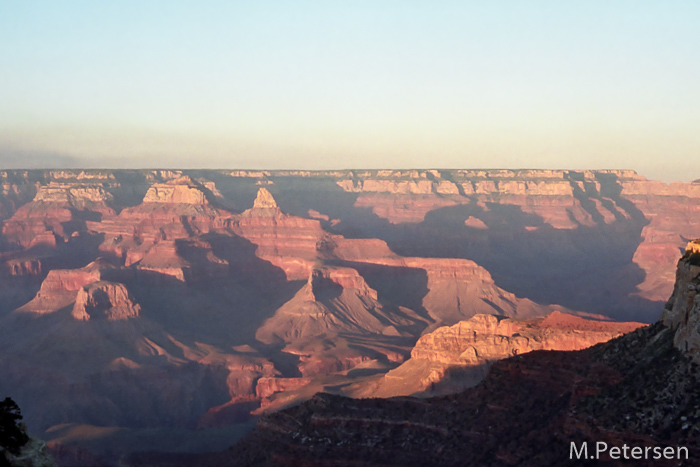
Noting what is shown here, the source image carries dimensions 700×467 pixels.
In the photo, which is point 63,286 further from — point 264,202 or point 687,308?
point 687,308

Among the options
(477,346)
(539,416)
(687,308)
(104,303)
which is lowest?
(104,303)

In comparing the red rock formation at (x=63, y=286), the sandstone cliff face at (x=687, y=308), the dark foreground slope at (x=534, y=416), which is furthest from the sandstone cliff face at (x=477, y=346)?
the red rock formation at (x=63, y=286)

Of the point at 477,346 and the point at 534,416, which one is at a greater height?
the point at 534,416

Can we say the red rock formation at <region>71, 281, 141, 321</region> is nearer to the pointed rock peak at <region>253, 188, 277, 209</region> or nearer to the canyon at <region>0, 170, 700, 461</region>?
the canyon at <region>0, 170, 700, 461</region>

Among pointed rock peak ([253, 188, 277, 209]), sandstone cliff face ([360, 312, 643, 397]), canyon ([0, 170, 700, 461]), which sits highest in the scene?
pointed rock peak ([253, 188, 277, 209])

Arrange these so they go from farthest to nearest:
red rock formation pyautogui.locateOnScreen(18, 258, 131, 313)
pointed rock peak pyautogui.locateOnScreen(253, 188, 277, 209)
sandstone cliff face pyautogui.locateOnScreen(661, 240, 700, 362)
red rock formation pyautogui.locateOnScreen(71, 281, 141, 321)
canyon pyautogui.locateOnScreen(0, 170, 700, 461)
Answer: pointed rock peak pyautogui.locateOnScreen(253, 188, 277, 209) → red rock formation pyautogui.locateOnScreen(18, 258, 131, 313) → red rock formation pyautogui.locateOnScreen(71, 281, 141, 321) → canyon pyautogui.locateOnScreen(0, 170, 700, 461) → sandstone cliff face pyautogui.locateOnScreen(661, 240, 700, 362)

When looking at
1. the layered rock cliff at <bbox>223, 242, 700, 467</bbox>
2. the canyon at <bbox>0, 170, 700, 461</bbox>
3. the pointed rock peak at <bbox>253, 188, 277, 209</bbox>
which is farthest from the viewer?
the pointed rock peak at <bbox>253, 188, 277, 209</bbox>

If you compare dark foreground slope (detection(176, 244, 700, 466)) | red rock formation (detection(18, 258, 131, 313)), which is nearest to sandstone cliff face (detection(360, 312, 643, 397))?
dark foreground slope (detection(176, 244, 700, 466))

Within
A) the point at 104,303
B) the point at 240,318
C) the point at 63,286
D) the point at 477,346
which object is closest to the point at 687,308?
the point at 477,346

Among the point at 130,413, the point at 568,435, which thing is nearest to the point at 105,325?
the point at 130,413

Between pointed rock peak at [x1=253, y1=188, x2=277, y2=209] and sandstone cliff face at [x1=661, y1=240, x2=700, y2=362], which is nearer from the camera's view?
sandstone cliff face at [x1=661, y1=240, x2=700, y2=362]

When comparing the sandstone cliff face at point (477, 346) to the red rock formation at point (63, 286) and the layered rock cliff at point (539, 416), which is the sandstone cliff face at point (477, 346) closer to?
the layered rock cliff at point (539, 416)
